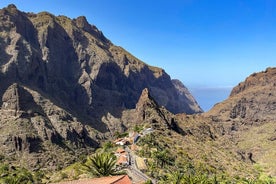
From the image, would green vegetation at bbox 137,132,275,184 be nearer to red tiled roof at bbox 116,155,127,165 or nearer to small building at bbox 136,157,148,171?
small building at bbox 136,157,148,171

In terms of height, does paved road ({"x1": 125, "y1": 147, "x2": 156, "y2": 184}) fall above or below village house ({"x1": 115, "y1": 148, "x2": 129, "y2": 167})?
below

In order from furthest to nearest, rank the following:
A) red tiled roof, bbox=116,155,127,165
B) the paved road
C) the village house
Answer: red tiled roof, bbox=116,155,127,165, the village house, the paved road

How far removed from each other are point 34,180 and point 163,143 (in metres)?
42.6

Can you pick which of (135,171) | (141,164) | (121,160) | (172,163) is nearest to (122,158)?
(121,160)

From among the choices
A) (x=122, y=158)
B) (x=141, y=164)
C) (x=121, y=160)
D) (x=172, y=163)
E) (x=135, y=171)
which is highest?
(x=122, y=158)

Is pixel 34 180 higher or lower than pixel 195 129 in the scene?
lower

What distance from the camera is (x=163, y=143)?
118 meters

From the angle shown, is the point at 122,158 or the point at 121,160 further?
the point at 122,158

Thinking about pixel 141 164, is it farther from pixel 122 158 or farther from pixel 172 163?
pixel 172 163

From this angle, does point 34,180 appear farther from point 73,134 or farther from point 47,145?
point 73,134

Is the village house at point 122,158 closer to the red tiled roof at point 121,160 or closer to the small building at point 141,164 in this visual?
the red tiled roof at point 121,160

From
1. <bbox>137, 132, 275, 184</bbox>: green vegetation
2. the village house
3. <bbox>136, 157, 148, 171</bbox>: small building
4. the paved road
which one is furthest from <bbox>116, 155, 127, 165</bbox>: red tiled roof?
<bbox>137, 132, 275, 184</bbox>: green vegetation

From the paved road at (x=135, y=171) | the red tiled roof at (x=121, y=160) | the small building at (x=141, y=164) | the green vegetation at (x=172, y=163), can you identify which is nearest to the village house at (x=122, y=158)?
the red tiled roof at (x=121, y=160)

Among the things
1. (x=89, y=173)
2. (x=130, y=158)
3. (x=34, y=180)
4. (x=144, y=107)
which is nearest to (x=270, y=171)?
(x=144, y=107)
